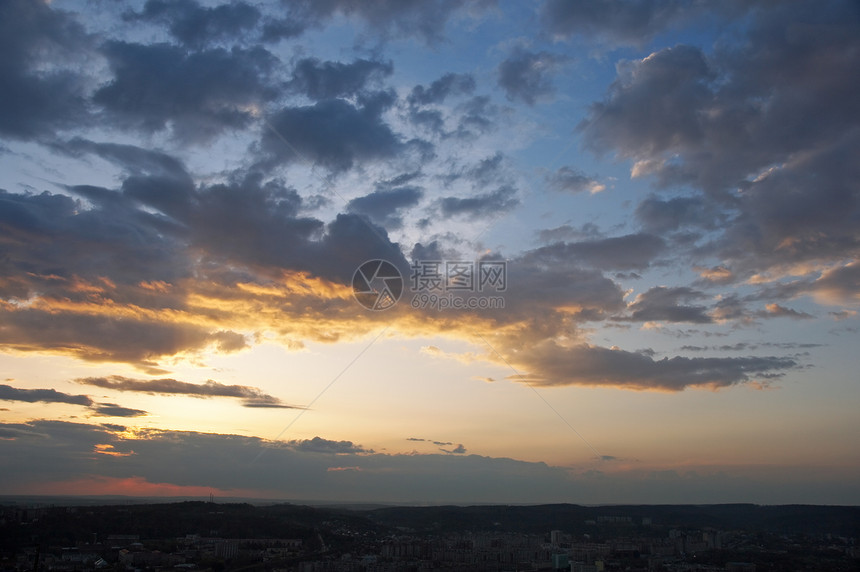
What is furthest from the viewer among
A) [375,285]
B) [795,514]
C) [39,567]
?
[795,514]

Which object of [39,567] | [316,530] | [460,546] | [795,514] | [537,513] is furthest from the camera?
[537,513]

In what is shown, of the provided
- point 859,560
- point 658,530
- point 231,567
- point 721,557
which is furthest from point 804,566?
point 231,567

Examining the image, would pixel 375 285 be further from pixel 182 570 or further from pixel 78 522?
pixel 78 522

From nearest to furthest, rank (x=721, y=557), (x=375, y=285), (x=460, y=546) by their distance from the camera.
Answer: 1. (x=375, y=285)
2. (x=721, y=557)
3. (x=460, y=546)

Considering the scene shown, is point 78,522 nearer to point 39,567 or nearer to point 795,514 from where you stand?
point 39,567

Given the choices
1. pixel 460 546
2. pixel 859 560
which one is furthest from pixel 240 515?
pixel 859 560

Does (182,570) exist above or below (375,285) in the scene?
below

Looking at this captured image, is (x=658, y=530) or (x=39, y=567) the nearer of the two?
(x=39, y=567)

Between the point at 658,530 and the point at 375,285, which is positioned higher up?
the point at 375,285

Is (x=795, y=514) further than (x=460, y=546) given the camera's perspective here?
Yes
